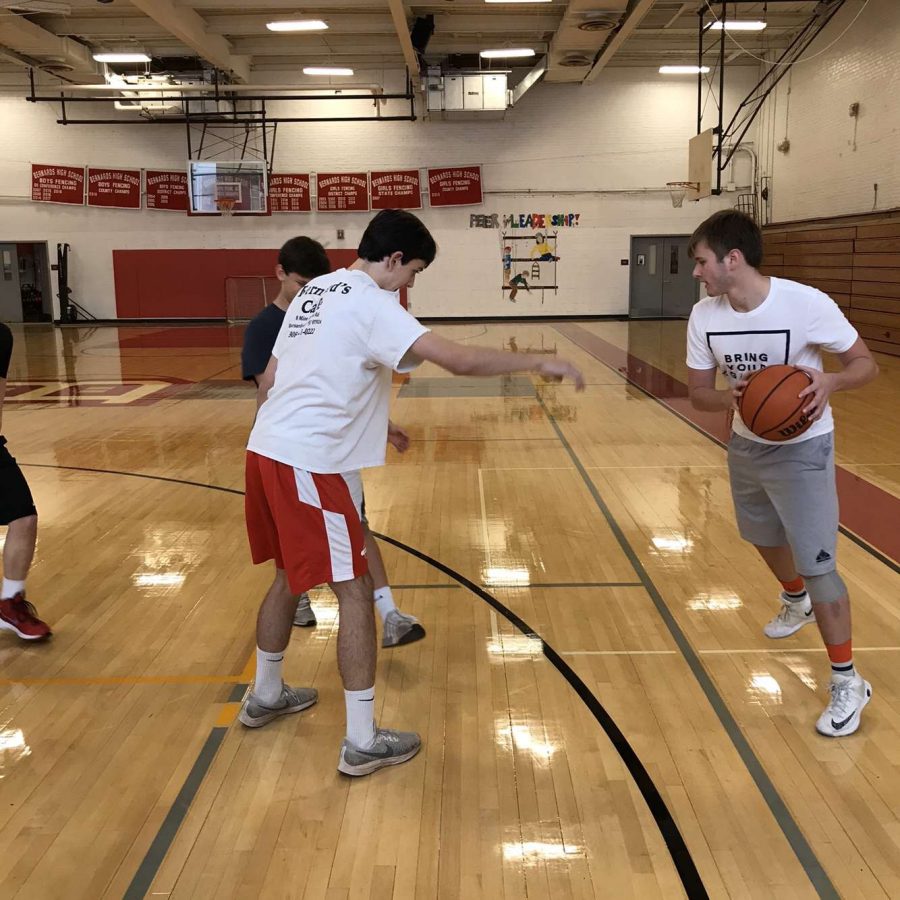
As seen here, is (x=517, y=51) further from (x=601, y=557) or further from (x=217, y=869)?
(x=217, y=869)

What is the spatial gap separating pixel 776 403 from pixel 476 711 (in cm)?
146

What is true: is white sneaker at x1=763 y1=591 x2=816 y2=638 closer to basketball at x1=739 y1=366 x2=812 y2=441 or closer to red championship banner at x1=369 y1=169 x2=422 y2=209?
basketball at x1=739 y1=366 x2=812 y2=441

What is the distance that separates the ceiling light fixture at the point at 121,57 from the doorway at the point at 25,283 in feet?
16.8

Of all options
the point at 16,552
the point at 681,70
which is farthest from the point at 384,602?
the point at 681,70

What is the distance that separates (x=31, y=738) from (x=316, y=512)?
1.33 m

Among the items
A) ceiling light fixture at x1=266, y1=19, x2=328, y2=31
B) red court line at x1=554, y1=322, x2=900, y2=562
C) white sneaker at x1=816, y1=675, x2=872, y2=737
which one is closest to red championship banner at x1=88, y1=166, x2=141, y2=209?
ceiling light fixture at x1=266, y1=19, x2=328, y2=31

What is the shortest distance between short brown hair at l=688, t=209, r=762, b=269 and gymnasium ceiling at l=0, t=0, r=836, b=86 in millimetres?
12361

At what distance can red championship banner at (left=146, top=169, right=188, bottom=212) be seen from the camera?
20.5 m

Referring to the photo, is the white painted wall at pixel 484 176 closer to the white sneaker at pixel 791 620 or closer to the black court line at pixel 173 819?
the white sneaker at pixel 791 620

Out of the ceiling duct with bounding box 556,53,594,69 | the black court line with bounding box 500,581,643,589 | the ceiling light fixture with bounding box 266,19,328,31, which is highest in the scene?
the ceiling light fixture with bounding box 266,19,328,31

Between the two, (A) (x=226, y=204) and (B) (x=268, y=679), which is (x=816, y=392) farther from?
(A) (x=226, y=204)

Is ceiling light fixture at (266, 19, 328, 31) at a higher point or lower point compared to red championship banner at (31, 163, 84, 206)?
higher

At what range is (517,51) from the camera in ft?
55.5

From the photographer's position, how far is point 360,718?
8.60 feet
